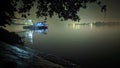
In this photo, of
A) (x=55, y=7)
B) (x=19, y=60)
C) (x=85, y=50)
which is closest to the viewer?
(x=55, y=7)

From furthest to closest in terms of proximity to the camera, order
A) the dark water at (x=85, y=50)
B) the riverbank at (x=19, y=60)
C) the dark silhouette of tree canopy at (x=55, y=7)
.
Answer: the dark water at (x=85, y=50) < the riverbank at (x=19, y=60) < the dark silhouette of tree canopy at (x=55, y=7)

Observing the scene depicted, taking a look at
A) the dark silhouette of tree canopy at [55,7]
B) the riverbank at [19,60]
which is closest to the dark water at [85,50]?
the riverbank at [19,60]

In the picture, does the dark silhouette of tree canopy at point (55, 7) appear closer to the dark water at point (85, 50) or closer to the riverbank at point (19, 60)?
the riverbank at point (19, 60)

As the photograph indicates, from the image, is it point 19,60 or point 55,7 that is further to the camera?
point 19,60

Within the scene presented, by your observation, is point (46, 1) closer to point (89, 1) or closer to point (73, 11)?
point (73, 11)

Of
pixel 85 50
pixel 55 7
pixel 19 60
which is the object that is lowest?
pixel 85 50

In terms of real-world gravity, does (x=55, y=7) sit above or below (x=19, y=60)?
above

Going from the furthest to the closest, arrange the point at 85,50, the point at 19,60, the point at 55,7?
the point at 85,50 < the point at 19,60 < the point at 55,7

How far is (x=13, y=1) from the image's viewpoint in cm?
1148

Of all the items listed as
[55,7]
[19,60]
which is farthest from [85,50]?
[55,7]

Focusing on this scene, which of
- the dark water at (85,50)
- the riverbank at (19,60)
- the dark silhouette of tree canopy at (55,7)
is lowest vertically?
the dark water at (85,50)

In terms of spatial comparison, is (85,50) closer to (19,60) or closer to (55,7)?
(19,60)

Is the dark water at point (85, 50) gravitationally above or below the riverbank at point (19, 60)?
below

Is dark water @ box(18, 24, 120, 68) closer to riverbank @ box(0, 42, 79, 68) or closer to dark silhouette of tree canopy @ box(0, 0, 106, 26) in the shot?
riverbank @ box(0, 42, 79, 68)
